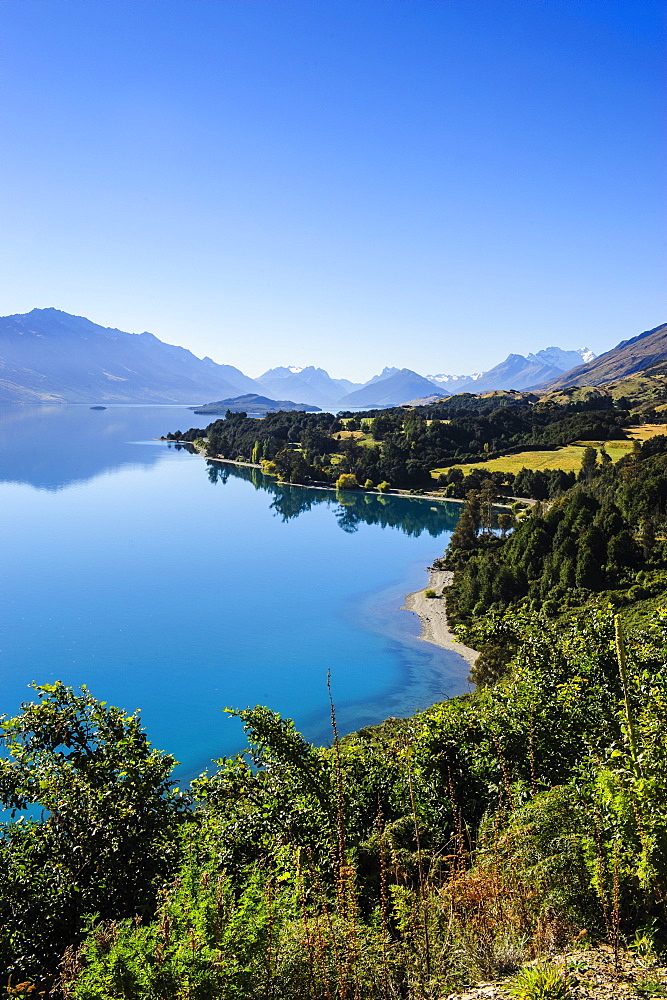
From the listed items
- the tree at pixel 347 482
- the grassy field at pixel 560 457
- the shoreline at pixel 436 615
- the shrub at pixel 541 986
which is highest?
the grassy field at pixel 560 457

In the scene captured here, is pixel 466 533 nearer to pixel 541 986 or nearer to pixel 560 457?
pixel 560 457

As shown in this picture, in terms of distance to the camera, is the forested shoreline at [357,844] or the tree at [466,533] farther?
the tree at [466,533]

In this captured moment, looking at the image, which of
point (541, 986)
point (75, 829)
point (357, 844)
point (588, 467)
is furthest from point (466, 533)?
point (541, 986)

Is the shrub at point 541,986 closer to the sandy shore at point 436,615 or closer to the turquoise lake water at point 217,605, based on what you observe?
the turquoise lake water at point 217,605

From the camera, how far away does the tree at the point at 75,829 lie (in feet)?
22.1

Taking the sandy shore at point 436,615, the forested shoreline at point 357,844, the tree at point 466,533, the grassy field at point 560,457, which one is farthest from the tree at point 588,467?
the forested shoreline at point 357,844

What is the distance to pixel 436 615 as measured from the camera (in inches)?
1757

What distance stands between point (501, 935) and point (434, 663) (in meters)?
32.5

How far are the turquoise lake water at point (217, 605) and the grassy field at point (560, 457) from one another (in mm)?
16604

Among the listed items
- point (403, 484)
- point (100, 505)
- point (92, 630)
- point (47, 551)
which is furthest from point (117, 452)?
point (92, 630)

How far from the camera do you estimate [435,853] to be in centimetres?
762

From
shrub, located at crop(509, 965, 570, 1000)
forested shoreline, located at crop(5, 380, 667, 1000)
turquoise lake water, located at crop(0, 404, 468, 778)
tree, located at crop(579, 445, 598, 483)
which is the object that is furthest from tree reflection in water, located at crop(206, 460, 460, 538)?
shrub, located at crop(509, 965, 570, 1000)

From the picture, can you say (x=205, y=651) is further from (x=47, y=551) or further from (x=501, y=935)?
(x=501, y=935)

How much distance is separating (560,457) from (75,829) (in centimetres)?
9899
